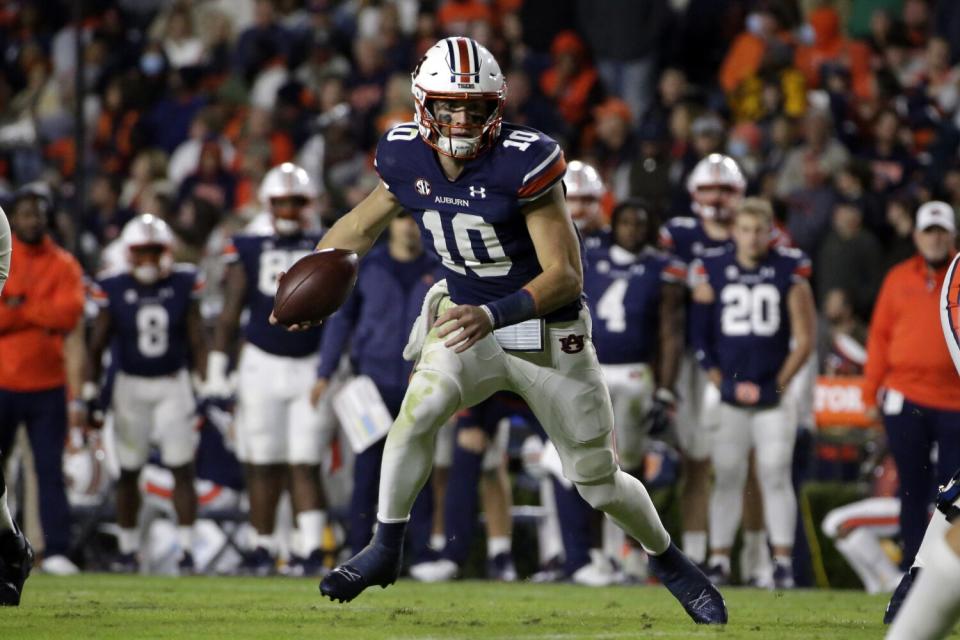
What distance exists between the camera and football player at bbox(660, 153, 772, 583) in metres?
8.94

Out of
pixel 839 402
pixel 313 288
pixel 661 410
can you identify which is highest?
pixel 313 288

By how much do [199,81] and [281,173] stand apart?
5739mm

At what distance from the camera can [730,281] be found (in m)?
8.69

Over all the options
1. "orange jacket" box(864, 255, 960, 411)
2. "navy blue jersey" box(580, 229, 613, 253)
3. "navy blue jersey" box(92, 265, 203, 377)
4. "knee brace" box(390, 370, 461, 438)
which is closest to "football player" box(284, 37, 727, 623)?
"knee brace" box(390, 370, 461, 438)

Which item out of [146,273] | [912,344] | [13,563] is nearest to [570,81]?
[146,273]

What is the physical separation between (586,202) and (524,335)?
11.1 ft

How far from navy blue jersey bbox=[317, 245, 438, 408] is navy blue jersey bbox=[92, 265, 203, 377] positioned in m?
0.94

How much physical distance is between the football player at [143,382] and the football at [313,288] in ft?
13.2

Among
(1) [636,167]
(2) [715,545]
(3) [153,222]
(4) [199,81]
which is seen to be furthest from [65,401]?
(4) [199,81]

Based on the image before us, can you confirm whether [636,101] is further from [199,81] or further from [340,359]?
[340,359]

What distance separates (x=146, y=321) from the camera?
9438 mm

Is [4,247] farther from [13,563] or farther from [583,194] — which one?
[583,194]

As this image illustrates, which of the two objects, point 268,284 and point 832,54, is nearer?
point 268,284

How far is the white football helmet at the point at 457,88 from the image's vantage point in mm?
5500
